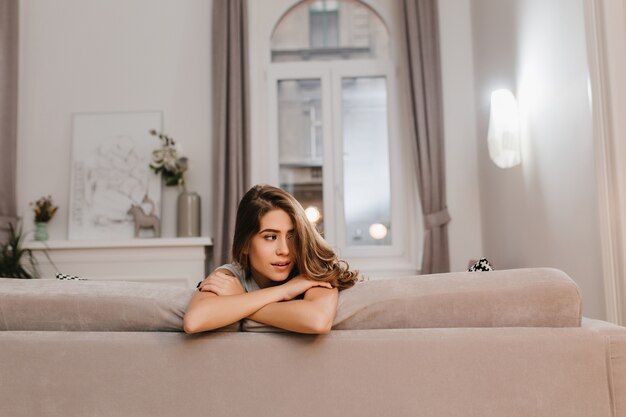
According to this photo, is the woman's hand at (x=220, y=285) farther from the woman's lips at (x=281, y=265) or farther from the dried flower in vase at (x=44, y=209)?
the dried flower in vase at (x=44, y=209)

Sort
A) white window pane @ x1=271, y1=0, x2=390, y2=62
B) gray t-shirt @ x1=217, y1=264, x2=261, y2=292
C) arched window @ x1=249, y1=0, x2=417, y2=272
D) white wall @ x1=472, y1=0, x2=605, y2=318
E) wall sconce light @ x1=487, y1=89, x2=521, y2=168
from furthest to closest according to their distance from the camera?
white window pane @ x1=271, y1=0, x2=390, y2=62, arched window @ x1=249, y1=0, x2=417, y2=272, wall sconce light @ x1=487, y1=89, x2=521, y2=168, white wall @ x1=472, y1=0, x2=605, y2=318, gray t-shirt @ x1=217, y1=264, x2=261, y2=292

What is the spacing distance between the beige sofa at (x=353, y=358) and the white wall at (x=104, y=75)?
10.00 ft

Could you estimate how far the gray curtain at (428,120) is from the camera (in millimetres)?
3986

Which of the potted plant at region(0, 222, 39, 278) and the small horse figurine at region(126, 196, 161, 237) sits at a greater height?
the small horse figurine at region(126, 196, 161, 237)

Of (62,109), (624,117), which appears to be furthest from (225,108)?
(624,117)

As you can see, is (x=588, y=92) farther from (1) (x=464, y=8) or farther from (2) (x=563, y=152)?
(1) (x=464, y=8)

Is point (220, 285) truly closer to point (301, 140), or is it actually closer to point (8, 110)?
point (301, 140)

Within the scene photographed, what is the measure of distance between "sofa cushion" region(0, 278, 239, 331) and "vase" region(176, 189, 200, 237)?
2704mm

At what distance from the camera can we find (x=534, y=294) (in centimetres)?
117

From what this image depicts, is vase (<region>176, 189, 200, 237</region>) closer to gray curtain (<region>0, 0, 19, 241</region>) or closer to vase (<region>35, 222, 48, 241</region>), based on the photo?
vase (<region>35, 222, 48, 241</region>)

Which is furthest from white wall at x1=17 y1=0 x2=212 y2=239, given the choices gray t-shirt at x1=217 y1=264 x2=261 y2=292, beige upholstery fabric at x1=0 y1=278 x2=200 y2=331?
beige upholstery fabric at x1=0 y1=278 x2=200 y2=331

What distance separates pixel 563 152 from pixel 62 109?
326 cm

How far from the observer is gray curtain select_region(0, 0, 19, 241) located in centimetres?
408

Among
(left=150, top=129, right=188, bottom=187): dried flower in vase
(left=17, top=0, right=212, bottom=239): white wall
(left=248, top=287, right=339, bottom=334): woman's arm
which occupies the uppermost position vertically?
(left=17, top=0, right=212, bottom=239): white wall
